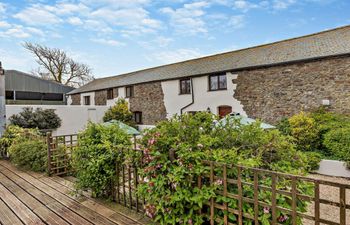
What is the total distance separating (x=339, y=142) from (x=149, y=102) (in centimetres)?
1280

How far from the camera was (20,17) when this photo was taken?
31.6ft

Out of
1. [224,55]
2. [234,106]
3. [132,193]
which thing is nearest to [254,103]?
[234,106]

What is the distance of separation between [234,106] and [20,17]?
12001mm

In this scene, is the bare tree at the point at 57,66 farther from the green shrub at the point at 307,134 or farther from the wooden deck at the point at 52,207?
the green shrub at the point at 307,134

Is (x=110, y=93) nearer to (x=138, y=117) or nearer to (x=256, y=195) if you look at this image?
(x=138, y=117)

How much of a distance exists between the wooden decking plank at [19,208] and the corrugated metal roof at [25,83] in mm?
19983

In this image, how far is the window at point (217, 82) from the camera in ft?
43.6

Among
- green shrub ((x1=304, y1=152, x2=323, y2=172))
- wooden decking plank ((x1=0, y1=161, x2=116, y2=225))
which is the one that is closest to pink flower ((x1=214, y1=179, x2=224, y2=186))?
wooden decking plank ((x1=0, y1=161, x2=116, y2=225))

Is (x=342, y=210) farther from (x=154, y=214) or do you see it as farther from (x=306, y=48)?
(x=306, y=48)

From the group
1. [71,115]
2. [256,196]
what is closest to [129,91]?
[71,115]

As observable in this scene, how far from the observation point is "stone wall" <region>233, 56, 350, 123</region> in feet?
31.3

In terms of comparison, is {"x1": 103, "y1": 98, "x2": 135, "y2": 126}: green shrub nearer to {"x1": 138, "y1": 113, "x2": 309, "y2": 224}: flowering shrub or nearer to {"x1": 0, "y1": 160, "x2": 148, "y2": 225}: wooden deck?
{"x1": 0, "y1": 160, "x2": 148, "y2": 225}: wooden deck

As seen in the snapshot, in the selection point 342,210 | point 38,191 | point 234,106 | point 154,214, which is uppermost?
point 234,106

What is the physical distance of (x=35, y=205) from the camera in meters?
3.74
